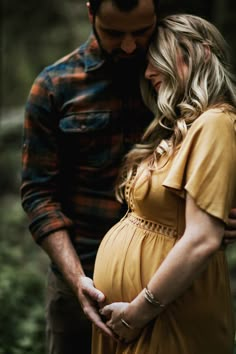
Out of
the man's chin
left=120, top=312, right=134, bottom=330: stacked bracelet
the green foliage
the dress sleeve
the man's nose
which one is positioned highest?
the man's nose

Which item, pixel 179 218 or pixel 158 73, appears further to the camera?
pixel 158 73

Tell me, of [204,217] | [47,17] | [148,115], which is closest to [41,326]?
[148,115]

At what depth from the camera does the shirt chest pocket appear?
3326mm

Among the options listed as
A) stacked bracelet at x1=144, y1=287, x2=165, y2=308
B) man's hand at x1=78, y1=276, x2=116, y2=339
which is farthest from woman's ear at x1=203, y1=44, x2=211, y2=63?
man's hand at x1=78, y1=276, x2=116, y2=339

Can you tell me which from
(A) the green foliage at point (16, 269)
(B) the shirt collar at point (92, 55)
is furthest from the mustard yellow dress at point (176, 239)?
(A) the green foliage at point (16, 269)

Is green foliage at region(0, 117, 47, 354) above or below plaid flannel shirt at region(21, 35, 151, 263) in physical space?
below

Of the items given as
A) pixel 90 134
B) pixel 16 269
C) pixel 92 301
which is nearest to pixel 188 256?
pixel 92 301

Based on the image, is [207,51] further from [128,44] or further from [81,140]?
[81,140]

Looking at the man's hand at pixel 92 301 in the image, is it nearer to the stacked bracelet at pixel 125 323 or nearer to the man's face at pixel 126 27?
the stacked bracelet at pixel 125 323

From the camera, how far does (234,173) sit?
101 inches

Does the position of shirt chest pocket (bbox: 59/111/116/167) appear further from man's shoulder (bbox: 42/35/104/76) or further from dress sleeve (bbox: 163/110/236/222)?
dress sleeve (bbox: 163/110/236/222)

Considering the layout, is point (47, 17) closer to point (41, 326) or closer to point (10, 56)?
point (10, 56)

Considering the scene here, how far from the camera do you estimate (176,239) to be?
2.74 m

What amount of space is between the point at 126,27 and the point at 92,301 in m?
1.24
